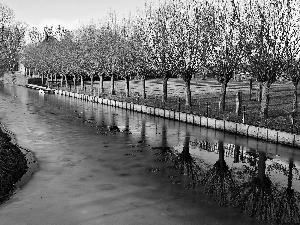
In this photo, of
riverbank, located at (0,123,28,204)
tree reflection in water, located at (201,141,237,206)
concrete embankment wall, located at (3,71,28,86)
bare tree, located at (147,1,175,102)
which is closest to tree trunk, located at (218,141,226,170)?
tree reflection in water, located at (201,141,237,206)

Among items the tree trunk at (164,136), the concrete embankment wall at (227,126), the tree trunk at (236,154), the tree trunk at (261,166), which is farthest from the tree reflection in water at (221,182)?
the concrete embankment wall at (227,126)

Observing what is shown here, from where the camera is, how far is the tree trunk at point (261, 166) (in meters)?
24.2

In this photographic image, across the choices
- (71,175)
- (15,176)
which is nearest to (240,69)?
(71,175)

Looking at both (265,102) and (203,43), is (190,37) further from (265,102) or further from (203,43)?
(265,102)

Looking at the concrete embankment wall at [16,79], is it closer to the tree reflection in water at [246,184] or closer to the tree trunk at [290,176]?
the tree reflection in water at [246,184]

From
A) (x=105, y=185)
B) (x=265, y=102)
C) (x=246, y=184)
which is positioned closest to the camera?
(x=105, y=185)

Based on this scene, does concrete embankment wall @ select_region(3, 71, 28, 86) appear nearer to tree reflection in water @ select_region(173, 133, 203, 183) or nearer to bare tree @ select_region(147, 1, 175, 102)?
bare tree @ select_region(147, 1, 175, 102)

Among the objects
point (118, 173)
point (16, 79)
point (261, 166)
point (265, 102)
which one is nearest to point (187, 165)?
point (118, 173)

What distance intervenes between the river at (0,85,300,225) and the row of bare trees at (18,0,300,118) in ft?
31.9

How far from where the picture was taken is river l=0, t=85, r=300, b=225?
59.3 ft

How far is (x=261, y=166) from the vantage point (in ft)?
87.9

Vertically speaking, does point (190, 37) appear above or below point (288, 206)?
above

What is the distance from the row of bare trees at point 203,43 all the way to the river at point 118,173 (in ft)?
31.9

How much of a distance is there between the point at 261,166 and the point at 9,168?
18.0 m
